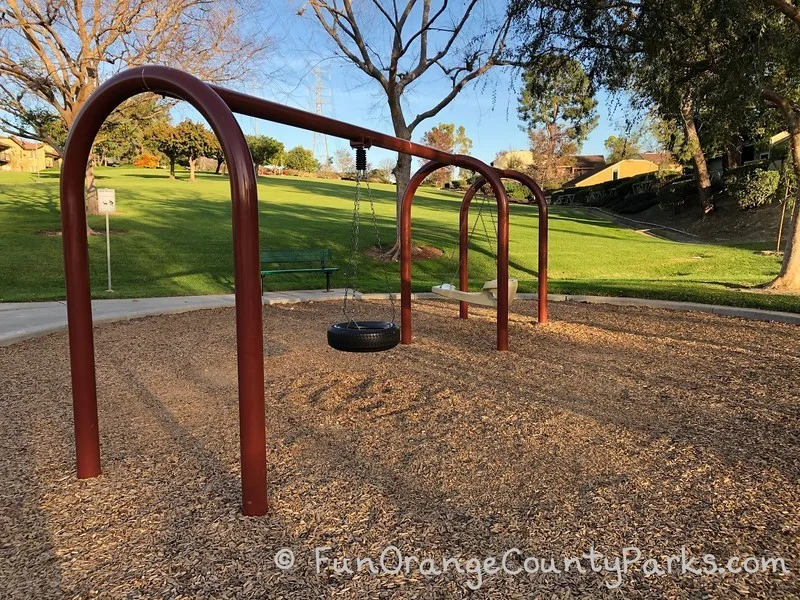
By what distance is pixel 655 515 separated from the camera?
2820 mm

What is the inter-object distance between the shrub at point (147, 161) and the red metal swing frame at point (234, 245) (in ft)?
220

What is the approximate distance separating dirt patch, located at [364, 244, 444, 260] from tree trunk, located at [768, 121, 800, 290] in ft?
28.8

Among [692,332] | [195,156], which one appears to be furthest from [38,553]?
[195,156]

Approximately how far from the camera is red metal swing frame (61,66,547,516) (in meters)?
2.70

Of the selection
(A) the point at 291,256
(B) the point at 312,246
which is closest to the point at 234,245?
(A) the point at 291,256

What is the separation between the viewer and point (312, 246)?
58.2 feet

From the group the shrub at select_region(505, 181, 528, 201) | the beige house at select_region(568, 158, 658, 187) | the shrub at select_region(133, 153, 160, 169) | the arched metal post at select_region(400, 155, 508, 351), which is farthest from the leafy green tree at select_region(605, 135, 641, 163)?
the arched metal post at select_region(400, 155, 508, 351)

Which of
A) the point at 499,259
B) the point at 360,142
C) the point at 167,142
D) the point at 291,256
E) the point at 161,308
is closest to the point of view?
the point at 360,142

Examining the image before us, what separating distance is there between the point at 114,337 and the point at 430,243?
41.5 ft

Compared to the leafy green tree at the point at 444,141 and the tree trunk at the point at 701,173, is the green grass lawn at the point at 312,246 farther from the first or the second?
the leafy green tree at the point at 444,141

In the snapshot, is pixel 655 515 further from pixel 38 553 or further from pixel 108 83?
pixel 108 83

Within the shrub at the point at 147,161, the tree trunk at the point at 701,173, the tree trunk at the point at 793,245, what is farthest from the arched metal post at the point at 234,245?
the shrub at the point at 147,161

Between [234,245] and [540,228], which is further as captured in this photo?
[540,228]

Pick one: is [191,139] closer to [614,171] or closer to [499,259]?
[499,259]
